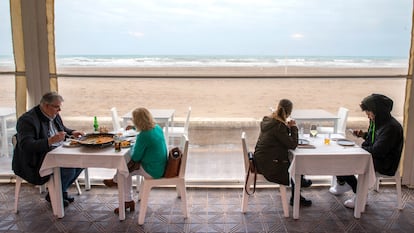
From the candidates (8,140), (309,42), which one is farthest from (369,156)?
(8,140)

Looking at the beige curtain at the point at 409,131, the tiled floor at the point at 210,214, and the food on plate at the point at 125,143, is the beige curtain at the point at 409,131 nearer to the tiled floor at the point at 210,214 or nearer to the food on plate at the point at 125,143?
the tiled floor at the point at 210,214

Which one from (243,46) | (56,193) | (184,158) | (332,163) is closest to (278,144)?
(332,163)

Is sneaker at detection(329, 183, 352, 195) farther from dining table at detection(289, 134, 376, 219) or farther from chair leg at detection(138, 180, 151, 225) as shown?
chair leg at detection(138, 180, 151, 225)

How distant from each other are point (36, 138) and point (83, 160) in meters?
0.50

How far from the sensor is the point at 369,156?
282 centimetres

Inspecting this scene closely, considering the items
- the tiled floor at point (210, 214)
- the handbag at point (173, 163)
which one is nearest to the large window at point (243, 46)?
the handbag at point (173, 163)

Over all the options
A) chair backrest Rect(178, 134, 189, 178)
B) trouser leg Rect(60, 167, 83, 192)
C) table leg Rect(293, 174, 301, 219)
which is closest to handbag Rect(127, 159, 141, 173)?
chair backrest Rect(178, 134, 189, 178)

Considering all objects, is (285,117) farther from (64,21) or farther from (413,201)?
(64,21)

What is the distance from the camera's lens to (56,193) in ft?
9.67

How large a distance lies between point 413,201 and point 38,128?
3789 mm

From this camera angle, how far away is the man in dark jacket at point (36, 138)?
9.13 ft

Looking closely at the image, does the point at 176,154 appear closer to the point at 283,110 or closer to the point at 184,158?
the point at 184,158

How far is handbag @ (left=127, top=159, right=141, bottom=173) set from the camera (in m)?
2.87

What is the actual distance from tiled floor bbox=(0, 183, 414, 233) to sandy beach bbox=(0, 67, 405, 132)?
1164 mm
